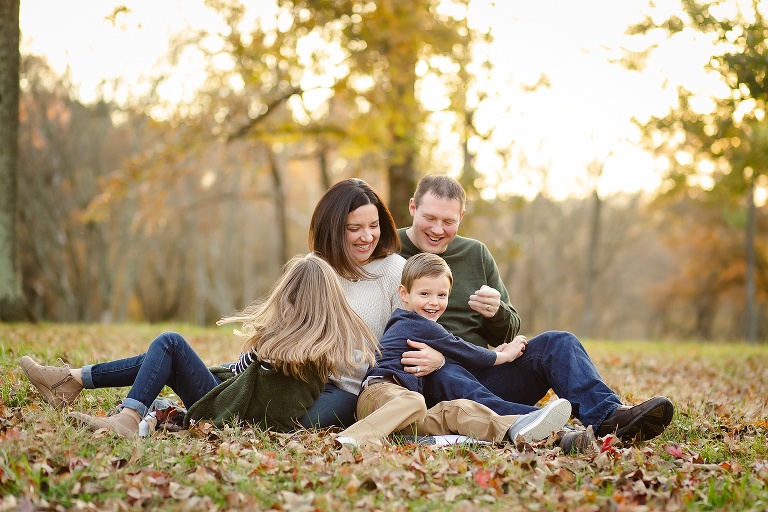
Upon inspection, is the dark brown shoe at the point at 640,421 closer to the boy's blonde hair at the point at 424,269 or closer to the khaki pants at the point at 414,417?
the khaki pants at the point at 414,417

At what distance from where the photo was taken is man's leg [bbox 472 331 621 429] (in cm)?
468

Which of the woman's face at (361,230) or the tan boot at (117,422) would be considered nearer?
the tan boot at (117,422)

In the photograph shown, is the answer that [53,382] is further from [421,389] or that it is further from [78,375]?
[421,389]

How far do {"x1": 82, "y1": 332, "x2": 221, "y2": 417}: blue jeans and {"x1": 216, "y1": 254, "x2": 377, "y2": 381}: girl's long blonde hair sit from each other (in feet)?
1.06

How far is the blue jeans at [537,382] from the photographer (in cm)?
471

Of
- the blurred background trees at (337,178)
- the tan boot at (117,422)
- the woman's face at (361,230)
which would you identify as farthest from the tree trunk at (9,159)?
the tan boot at (117,422)

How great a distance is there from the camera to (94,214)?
16.6m

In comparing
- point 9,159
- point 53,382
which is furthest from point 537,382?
point 9,159

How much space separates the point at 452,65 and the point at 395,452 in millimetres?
11794

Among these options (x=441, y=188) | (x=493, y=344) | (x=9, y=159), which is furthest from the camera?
(x=9, y=159)

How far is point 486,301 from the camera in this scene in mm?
5293

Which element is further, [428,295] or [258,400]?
[428,295]

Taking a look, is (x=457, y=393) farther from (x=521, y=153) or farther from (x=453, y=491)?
(x=521, y=153)

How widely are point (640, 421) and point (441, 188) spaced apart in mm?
2107
